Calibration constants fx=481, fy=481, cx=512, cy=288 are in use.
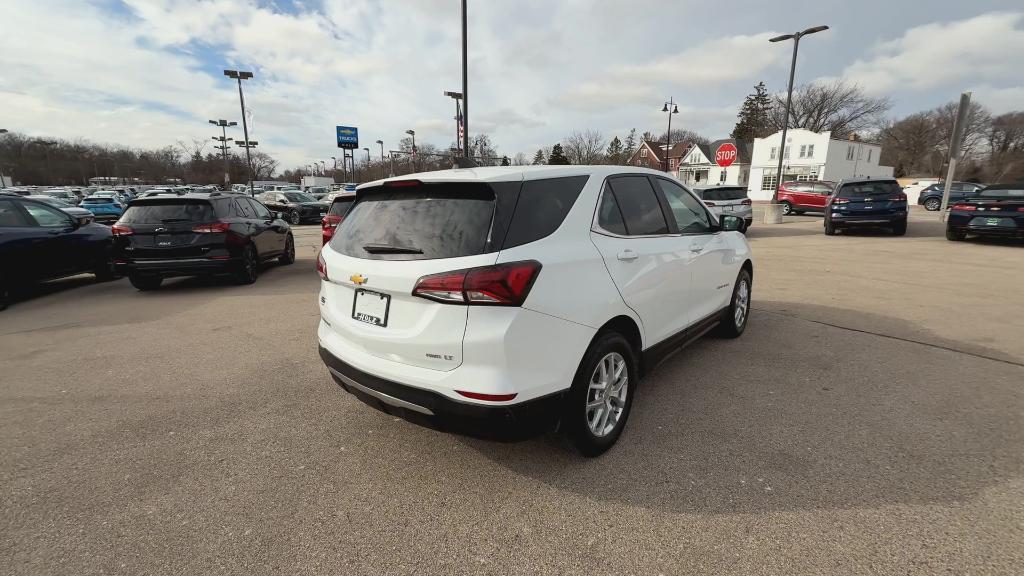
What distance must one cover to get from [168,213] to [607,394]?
7.73 meters

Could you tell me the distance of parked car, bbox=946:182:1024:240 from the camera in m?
11.4

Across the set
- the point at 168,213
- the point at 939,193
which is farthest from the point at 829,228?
the point at 939,193

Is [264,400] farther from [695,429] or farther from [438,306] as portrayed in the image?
[695,429]

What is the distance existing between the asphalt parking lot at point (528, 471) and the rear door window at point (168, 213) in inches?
118

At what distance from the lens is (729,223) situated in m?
4.44

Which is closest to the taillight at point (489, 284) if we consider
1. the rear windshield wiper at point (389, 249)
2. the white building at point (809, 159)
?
the rear windshield wiper at point (389, 249)

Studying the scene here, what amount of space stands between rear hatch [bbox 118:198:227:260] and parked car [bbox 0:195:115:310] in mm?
1293

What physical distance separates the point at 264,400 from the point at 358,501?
1645 mm

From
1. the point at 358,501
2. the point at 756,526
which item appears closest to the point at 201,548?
the point at 358,501

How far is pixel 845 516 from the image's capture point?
92.4 inches

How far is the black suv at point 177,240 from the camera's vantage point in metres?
7.42

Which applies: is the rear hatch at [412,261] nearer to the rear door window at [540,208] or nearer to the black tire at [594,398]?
the rear door window at [540,208]

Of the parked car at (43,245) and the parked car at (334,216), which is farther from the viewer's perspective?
the parked car at (334,216)

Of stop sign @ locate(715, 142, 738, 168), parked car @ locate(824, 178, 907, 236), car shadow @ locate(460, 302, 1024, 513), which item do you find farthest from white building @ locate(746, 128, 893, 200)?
car shadow @ locate(460, 302, 1024, 513)
